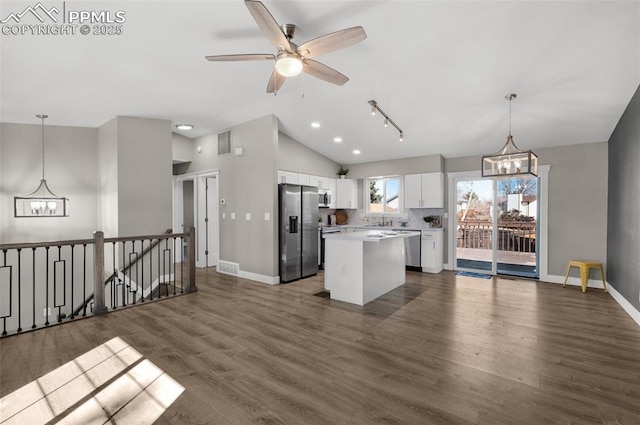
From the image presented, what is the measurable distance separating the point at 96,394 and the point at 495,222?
6710 millimetres

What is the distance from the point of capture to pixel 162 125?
17.9 ft

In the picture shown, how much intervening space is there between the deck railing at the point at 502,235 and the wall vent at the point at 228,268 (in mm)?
4828

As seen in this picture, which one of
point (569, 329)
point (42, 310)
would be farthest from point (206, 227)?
point (569, 329)

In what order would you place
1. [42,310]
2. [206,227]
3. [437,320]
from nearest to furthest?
[437,320], [42,310], [206,227]

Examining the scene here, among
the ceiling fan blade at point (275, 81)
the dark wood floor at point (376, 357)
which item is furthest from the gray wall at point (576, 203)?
the ceiling fan blade at point (275, 81)

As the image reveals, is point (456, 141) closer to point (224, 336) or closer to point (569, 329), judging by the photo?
point (569, 329)

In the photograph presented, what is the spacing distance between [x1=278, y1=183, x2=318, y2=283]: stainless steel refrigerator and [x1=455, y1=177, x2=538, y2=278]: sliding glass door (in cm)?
322

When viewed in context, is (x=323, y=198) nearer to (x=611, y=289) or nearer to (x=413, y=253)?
(x=413, y=253)

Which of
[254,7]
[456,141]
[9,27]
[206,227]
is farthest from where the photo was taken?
[206,227]

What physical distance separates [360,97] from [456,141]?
248cm

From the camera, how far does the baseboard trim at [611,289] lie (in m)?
3.66

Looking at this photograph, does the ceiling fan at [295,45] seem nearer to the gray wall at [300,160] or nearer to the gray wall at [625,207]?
the gray wall at [300,160]

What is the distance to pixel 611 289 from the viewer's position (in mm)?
4711

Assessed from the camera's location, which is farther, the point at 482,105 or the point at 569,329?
the point at 482,105
